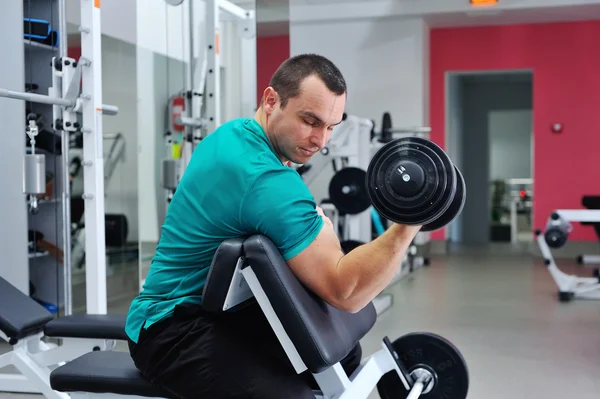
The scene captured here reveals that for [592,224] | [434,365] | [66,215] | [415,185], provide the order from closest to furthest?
[415,185]
[434,365]
[66,215]
[592,224]

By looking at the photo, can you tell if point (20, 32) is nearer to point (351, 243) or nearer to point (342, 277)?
point (351, 243)

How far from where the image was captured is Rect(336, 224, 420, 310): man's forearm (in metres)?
1.25

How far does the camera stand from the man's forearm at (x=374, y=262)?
125 centimetres

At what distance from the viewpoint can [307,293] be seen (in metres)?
1.37

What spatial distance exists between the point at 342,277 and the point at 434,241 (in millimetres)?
6860

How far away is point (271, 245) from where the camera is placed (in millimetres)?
1316

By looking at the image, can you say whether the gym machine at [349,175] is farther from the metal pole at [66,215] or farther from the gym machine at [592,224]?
the gym machine at [592,224]

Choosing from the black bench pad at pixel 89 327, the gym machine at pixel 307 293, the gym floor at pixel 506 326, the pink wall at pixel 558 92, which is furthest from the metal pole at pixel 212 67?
the pink wall at pixel 558 92

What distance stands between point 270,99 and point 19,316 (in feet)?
4.11

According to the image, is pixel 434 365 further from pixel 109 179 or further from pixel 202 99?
pixel 109 179

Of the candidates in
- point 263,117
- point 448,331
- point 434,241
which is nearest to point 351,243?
point 448,331

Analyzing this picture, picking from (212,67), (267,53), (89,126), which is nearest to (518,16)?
(267,53)

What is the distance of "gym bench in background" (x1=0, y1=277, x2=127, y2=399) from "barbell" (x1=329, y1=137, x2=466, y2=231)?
3.10 ft

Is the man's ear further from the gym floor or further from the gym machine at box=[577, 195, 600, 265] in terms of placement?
the gym machine at box=[577, 195, 600, 265]
